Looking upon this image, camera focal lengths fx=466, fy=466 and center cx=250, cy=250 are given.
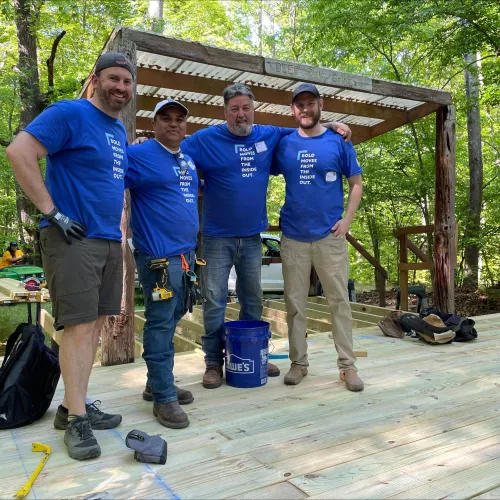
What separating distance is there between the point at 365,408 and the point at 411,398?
0.36 meters

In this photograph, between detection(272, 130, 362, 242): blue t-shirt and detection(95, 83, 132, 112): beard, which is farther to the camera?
detection(272, 130, 362, 242): blue t-shirt

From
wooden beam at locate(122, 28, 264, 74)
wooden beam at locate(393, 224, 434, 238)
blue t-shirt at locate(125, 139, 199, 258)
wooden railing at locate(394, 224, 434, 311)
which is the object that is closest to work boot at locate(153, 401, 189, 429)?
blue t-shirt at locate(125, 139, 199, 258)

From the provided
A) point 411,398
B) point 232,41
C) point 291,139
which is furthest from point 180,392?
point 232,41

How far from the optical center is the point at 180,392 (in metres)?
2.81

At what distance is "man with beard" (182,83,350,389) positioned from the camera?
306cm

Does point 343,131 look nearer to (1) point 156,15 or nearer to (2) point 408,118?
(2) point 408,118

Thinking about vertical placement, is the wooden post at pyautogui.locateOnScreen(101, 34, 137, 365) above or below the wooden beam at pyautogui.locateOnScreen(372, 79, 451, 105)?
below

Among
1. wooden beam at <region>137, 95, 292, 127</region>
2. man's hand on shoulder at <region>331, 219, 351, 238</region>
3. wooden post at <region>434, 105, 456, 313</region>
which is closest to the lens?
man's hand on shoulder at <region>331, 219, 351, 238</region>

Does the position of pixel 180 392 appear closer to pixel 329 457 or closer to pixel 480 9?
pixel 329 457

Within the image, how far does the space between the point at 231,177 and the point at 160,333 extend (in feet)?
3.73

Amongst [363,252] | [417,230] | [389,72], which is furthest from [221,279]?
[389,72]

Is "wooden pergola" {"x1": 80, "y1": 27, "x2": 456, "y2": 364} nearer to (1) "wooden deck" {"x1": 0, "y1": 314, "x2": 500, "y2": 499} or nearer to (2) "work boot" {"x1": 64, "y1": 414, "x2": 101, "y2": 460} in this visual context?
(1) "wooden deck" {"x1": 0, "y1": 314, "x2": 500, "y2": 499}

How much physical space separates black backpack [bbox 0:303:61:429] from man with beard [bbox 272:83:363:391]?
1.50 metres

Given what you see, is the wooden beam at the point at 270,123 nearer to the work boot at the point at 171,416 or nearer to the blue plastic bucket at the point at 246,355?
the blue plastic bucket at the point at 246,355
